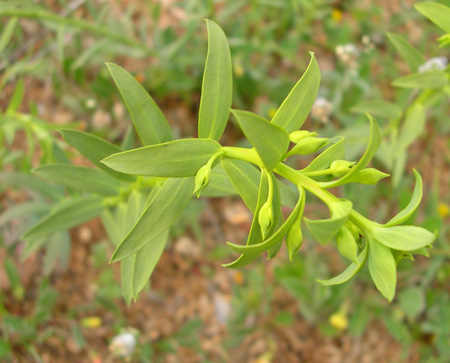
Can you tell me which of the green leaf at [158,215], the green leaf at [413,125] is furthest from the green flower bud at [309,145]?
the green leaf at [413,125]

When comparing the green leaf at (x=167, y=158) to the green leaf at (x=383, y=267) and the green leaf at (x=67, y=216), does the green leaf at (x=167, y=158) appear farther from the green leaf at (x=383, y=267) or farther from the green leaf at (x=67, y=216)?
the green leaf at (x=67, y=216)

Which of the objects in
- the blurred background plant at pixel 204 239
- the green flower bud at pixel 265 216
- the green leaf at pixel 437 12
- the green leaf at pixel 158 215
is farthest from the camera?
the blurred background plant at pixel 204 239

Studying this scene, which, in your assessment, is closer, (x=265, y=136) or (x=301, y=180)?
(x=265, y=136)

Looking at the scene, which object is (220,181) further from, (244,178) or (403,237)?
(403,237)

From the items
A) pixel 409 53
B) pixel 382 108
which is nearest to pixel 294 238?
pixel 409 53

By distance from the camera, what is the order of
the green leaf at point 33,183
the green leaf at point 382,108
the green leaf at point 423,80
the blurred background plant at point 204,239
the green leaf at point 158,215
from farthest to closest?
the blurred background plant at point 204,239 < the green leaf at point 382,108 < the green leaf at point 33,183 < the green leaf at point 423,80 < the green leaf at point 158,215

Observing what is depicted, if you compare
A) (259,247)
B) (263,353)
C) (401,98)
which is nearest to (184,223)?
(263,353)

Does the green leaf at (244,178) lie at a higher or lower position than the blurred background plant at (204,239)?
higher
